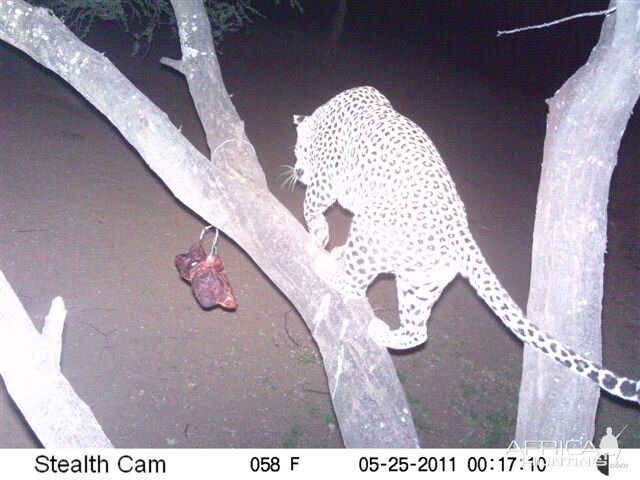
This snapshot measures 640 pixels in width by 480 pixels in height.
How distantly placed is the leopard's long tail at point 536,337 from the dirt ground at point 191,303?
2.22 metres

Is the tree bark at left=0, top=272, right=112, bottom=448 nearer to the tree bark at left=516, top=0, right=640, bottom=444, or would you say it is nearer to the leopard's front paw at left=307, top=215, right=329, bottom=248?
the tree bark at left=516, top=0, right=640, bottom=444

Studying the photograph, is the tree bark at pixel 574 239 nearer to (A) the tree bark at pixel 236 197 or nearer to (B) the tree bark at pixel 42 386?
(A) the tree bark at pixel 236 197

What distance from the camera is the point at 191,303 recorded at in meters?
5.91

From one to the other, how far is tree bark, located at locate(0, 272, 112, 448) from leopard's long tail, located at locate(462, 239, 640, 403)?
185cm

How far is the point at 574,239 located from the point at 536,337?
0.45m

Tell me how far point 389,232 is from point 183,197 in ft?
3.93

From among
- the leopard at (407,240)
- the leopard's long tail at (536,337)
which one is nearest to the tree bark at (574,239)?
the leopard's long tail at (536,337)

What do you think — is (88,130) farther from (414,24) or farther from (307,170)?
(414,24)

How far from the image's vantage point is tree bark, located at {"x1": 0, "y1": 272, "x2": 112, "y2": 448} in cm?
249

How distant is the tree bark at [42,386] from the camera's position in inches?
97.9

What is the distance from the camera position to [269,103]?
11.5m

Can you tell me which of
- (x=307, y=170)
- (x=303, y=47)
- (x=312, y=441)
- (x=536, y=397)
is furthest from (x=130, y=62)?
(x=536, y=397)

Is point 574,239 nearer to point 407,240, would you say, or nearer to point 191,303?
point 407,240
